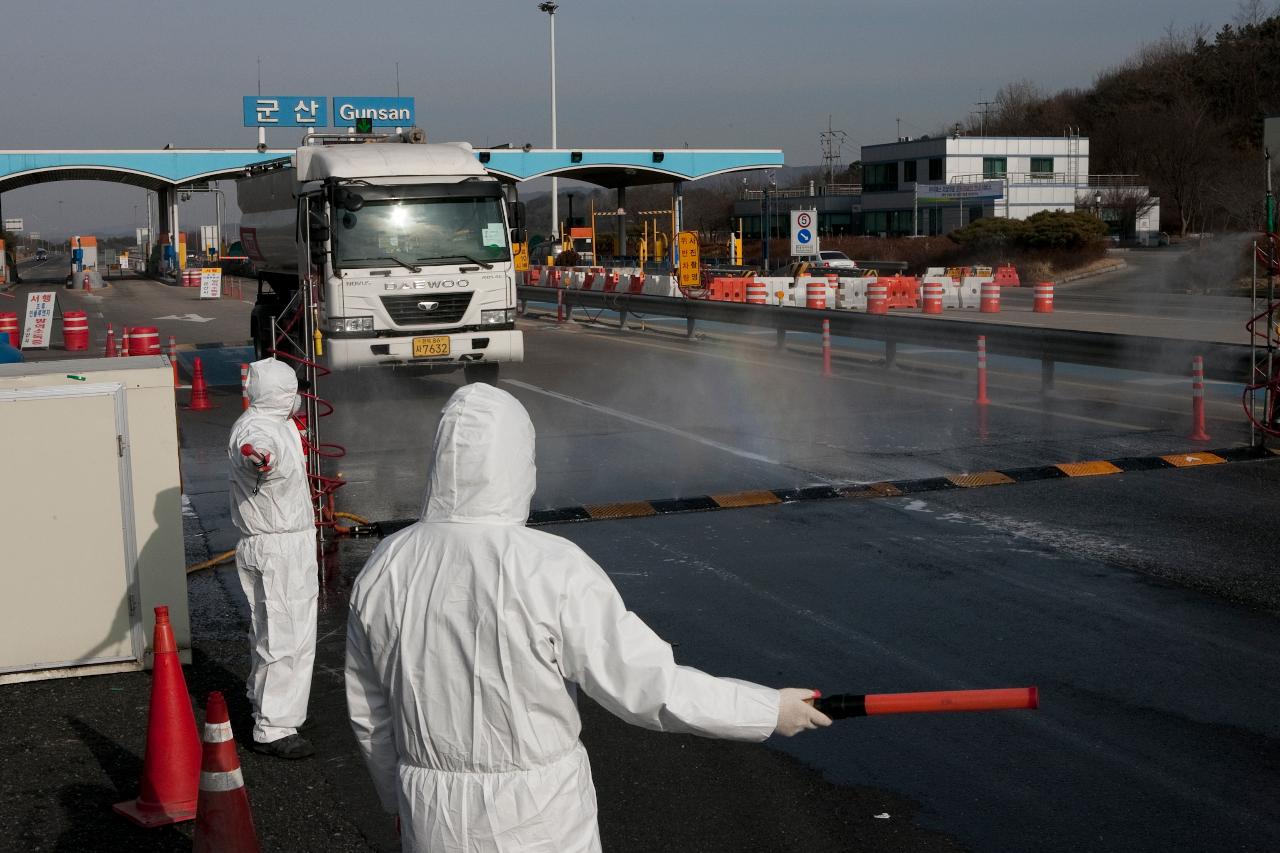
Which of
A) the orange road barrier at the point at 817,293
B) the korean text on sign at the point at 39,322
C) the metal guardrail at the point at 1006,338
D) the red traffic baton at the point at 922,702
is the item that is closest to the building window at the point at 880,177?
the orange road barrier at the point at 817,293

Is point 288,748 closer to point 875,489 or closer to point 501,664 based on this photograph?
point 501,664

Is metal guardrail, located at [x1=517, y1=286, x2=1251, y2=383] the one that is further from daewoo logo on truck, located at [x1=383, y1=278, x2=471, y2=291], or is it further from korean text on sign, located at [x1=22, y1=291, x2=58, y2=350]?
korean text on sign, located at [x1=22, y1=291, x2=58, y2=350]

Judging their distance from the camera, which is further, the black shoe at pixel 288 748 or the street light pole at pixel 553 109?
the street light pole at pixel 553 109

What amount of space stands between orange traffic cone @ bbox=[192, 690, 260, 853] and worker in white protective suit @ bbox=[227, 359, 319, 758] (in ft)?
4.66

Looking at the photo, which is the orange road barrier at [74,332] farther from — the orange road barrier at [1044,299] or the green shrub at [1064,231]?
the green shrub at [1064,231]

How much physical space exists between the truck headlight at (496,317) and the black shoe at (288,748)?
12445mm

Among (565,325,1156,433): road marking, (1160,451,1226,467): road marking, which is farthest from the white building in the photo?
(1160,451,1226,467): road marking

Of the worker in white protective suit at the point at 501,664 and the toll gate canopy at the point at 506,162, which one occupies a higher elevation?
the toll gate canopy at the point at 506,162

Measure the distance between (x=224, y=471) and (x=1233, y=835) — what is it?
10.7 m

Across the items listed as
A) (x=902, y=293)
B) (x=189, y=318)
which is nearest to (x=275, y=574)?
(x=902, y=293)

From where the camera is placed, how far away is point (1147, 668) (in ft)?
22.3

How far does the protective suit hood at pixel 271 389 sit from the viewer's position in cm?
611

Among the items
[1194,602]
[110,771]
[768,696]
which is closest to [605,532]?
[1194,602]

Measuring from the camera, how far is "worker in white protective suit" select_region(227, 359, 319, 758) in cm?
589
